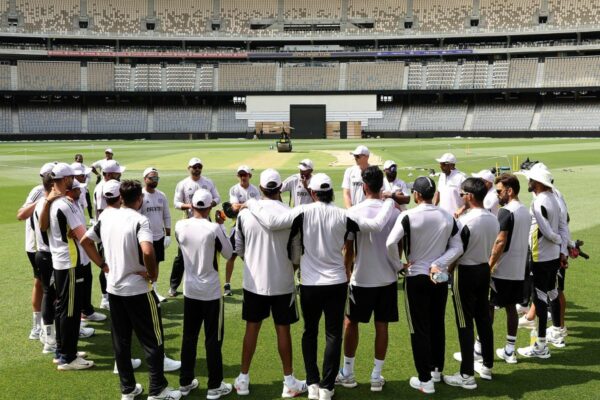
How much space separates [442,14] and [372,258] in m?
80.8

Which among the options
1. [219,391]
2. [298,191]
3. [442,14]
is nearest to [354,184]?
[298,191]

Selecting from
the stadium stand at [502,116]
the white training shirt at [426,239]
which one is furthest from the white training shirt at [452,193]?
the stadium stand at [502,116]

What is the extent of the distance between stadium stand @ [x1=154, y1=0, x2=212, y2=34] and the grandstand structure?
205mm

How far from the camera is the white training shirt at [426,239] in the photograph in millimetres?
5773

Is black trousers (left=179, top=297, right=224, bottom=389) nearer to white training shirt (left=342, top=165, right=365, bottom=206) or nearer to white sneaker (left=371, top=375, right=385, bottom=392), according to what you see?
white sneaker (left=371, top=375, right=385, bottom=392)

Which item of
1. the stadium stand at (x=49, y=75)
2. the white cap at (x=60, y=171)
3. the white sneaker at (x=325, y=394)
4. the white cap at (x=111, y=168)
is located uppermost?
the stadium stand at (x=49, y=75)

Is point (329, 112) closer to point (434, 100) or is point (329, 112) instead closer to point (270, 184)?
point (434, 100)

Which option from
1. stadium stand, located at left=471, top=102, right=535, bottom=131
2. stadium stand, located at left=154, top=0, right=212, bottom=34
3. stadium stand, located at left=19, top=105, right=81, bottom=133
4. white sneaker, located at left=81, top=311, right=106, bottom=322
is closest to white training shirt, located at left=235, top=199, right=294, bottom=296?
white sneaker, located at left=81, top=311, right=106, bottom=322

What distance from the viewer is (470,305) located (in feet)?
19.9

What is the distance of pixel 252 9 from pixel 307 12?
8.10 meters

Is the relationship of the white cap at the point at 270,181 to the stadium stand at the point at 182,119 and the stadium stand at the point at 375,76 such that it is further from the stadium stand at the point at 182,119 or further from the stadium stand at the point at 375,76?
the stadium stand at the point at 375,76

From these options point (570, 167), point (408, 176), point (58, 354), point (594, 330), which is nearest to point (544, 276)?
point (594, 330)

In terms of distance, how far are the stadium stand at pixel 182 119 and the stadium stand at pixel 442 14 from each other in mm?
32790

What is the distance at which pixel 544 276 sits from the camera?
6848mm
